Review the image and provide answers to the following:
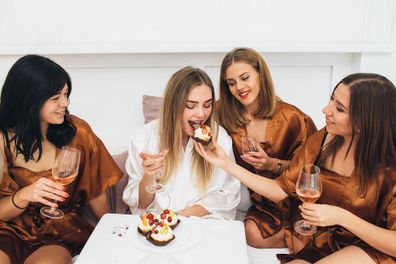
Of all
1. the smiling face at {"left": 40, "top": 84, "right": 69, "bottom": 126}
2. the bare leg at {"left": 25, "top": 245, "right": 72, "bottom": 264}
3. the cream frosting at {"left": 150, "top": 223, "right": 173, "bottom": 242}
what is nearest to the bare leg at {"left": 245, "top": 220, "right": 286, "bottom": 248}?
the cream frosting at {"left": 150, "top": 223, "right": 173, "bottom": 242}

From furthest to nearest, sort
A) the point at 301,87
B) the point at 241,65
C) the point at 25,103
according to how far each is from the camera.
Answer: the point at 301,87, the point at 241,65, the point at 25,103

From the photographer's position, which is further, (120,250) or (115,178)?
(115,178)

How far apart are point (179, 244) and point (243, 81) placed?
1.16 m

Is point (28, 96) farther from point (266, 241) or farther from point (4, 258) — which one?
point (266, 241)

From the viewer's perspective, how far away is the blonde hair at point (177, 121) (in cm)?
234

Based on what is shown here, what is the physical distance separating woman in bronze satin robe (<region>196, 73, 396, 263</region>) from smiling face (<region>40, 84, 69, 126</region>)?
74 cm

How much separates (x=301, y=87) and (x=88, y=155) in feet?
Answer: 5.98

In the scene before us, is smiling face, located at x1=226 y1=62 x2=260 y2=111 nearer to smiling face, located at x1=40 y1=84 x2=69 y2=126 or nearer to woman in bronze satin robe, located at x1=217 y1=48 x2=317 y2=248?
woman in bronze satin robe, located at x1=217 y1=48 x2=317 y2=248

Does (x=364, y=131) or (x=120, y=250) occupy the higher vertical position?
(x=364, y=131)

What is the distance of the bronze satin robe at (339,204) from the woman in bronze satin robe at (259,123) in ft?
0.77

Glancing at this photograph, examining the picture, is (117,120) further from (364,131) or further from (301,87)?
(364,131)
